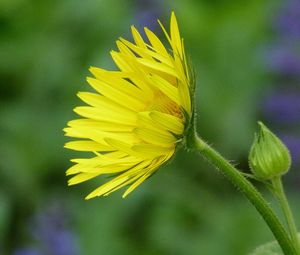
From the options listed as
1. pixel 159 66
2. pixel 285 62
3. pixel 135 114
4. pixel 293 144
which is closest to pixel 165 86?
pixel 159 66

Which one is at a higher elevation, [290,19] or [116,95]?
[290,19]

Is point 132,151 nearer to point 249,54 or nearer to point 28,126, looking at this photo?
point 28,126

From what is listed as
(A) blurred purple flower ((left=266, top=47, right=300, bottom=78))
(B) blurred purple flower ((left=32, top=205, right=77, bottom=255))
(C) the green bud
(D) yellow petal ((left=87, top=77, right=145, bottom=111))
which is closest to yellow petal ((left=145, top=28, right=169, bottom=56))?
(D) yellow petal ((left=87, top=77, right=145, bottom=111))

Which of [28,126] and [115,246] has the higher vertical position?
[28,126]

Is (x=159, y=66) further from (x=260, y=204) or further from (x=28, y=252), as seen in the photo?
(x=28, y=252)

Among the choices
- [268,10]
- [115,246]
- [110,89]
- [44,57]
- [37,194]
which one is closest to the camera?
[110,89]

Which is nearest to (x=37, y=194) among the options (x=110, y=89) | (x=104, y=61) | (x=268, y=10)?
(x=104, y=61)

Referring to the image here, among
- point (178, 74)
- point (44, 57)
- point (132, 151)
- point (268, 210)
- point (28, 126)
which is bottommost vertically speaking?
point (268, 210)

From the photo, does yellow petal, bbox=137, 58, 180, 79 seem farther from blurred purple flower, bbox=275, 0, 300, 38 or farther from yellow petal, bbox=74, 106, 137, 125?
blurred purple flower, bbox=275, 0, 300, 38
